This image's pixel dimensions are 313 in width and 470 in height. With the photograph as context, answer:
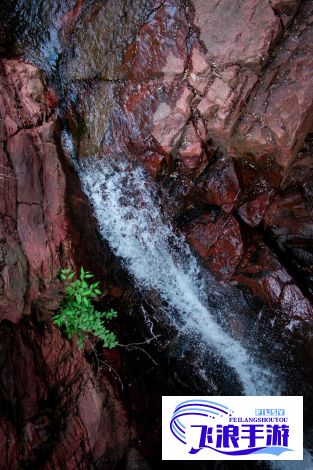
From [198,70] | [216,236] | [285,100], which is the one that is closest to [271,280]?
[216,236]

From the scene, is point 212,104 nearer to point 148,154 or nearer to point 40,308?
point 148,154

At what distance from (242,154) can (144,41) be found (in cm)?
168

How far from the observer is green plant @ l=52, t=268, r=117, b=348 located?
11.0 ft

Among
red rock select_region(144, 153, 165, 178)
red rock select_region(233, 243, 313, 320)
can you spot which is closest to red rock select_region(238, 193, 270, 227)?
red rock select_region(233, 243, 313, 320)

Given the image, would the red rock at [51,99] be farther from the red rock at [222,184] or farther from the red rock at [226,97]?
the red rock at [222,184]

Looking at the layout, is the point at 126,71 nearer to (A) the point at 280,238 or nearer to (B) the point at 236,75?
(B) the point at 236,75

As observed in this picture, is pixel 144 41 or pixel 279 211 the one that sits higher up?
pixel 144 41

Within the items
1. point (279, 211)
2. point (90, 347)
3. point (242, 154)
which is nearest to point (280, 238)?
point (279, 211)

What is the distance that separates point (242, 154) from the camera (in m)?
4.26

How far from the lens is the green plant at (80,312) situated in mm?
3354
